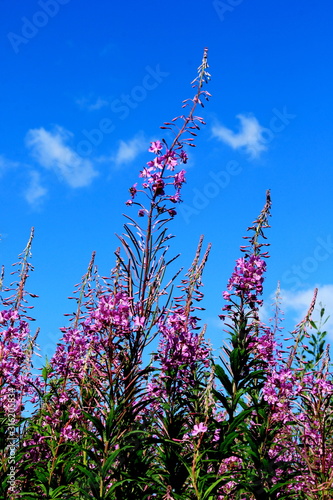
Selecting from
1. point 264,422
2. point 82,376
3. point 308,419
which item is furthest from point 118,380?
Result: point 308,419

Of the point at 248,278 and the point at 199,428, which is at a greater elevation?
the point at 248,278

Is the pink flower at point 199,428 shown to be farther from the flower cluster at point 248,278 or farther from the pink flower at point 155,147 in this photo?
the pink flower at point 155,147

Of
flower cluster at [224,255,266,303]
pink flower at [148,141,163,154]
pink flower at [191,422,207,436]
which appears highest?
pink flower at [148,141,163,154]

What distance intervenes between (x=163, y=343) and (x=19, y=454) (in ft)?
7.32

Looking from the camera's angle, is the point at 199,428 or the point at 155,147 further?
the point at 155,147

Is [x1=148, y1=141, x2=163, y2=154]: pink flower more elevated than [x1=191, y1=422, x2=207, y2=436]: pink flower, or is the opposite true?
[x1=148, y1=141, x2=163, y2=154]: pink flower

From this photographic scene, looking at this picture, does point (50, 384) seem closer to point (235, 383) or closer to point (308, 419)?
point (235, 383)

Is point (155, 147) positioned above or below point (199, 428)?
above

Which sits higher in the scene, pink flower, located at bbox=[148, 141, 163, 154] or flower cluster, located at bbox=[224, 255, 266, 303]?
pink flower, located at bbox=[148, 141, 163, 154]

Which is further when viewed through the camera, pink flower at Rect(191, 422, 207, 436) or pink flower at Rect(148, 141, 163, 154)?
pink flower at Rect(148, 141, 163, 154)

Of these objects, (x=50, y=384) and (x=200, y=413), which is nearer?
(x=200, y=413)

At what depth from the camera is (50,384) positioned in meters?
7.33

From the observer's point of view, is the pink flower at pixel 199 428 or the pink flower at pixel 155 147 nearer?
the pink flower at pixel 199 428

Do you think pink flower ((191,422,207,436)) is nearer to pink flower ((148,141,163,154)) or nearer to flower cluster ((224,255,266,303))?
flower cluster ((224,255,266,303))
